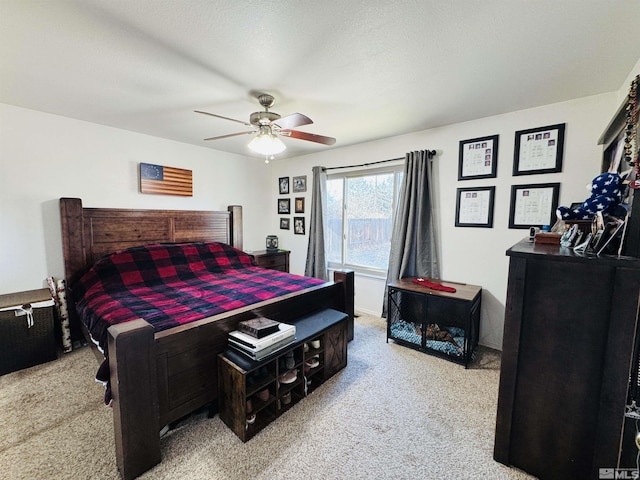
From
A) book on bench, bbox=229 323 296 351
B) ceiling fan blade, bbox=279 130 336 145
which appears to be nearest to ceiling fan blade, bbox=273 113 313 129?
ceiling fan blade, bbox=279 130 336 145

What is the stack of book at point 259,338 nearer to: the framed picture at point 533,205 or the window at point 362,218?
the window at point 362,218

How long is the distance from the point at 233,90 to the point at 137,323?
182 centimetres

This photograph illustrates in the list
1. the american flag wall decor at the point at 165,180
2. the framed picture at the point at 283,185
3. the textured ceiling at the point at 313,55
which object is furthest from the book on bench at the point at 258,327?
the framed picture at the point at 283,185

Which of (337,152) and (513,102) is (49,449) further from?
(513,102)

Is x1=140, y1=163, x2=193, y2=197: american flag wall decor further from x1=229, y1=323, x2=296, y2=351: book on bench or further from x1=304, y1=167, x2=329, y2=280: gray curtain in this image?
x1=229, y1=323, x2=296, y2=351: book on bench

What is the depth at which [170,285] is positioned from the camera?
2.72 m

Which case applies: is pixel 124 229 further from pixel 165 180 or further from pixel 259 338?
pixel 259 338

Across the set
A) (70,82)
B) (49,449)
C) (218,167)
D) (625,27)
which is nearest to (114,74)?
(70,82)

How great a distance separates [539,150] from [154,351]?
3.45 meters

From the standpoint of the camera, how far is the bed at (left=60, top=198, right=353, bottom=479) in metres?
1.33

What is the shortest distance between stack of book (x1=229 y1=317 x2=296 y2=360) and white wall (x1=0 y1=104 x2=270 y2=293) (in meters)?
2.43

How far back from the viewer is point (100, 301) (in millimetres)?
2168

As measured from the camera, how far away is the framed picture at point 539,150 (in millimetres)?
2367

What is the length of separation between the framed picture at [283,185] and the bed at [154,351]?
225 cm
